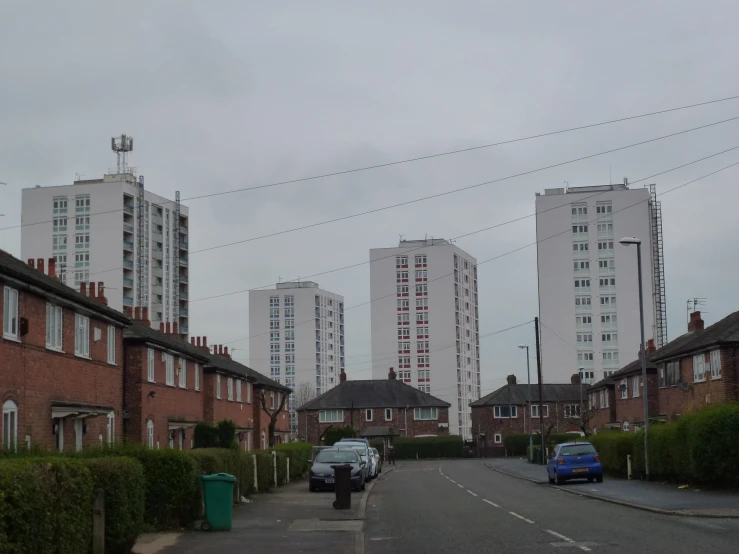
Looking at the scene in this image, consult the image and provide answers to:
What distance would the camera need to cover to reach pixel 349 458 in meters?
35.5

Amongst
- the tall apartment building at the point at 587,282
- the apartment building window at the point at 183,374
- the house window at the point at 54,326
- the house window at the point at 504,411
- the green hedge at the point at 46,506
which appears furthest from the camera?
the tall apartment building at the point at 587,282

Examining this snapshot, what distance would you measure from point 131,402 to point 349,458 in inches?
337

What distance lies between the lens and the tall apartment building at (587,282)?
112m

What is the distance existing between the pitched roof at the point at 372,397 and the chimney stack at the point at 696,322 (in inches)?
1899

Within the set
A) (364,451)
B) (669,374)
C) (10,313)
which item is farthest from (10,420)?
(669,374)

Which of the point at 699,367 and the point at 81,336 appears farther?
the point at 699,367

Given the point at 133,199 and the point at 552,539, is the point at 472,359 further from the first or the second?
the point at 552,539

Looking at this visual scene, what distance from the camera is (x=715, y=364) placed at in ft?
144

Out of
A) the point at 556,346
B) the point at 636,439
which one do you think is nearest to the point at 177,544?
the point at 636,439

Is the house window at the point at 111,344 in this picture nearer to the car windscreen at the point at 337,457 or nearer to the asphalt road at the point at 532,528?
the car windscreen at the point at 337,457

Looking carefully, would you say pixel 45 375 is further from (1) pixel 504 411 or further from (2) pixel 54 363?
(1) pixel 504 411

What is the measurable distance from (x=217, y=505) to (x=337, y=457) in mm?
16619

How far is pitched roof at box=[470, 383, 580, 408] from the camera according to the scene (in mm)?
103125

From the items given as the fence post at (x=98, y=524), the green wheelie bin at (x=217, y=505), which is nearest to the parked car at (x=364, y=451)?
the green wheelie bin at (x=217, y=505)
